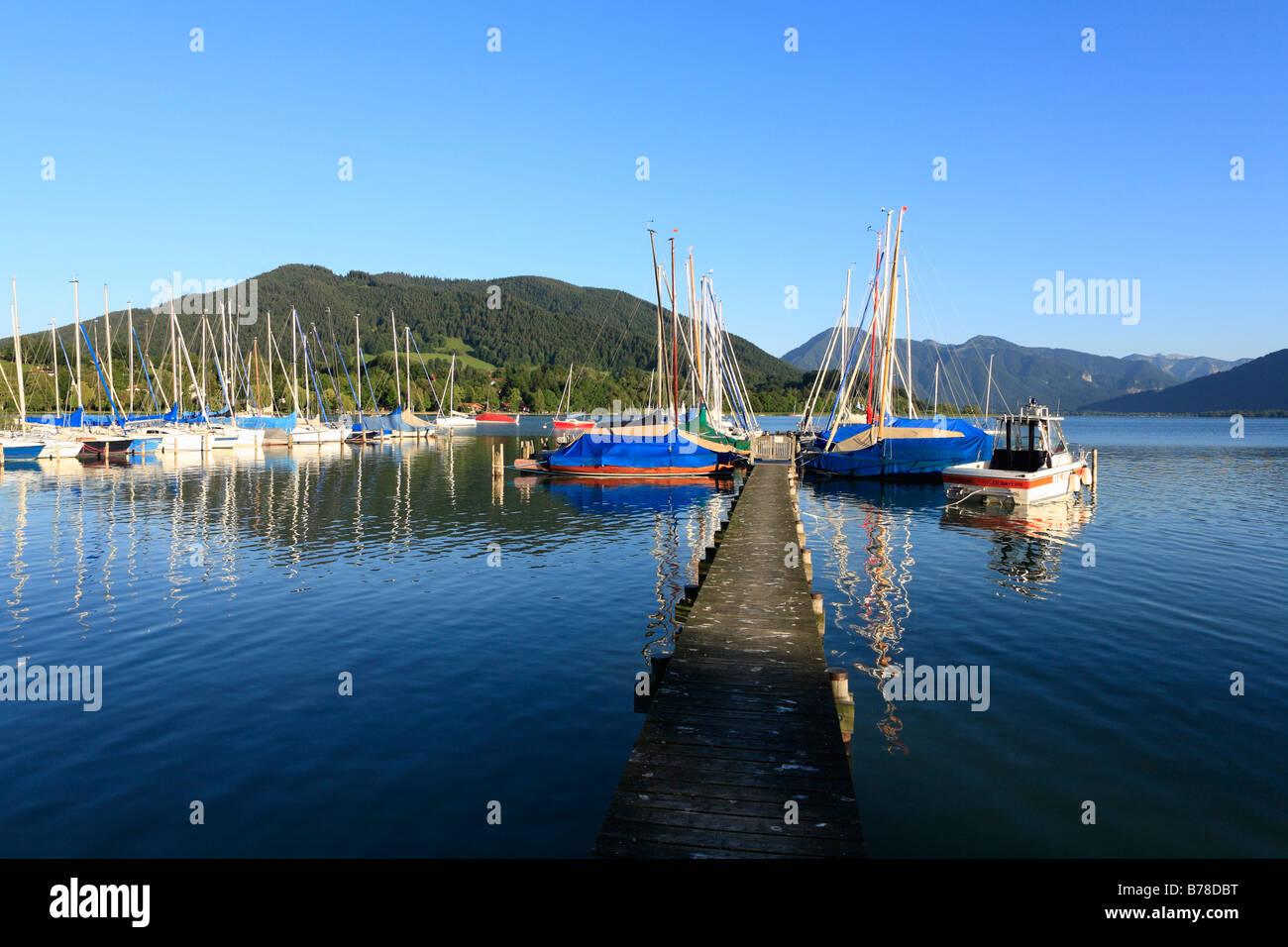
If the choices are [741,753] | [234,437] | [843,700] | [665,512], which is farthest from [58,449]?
[741,753]

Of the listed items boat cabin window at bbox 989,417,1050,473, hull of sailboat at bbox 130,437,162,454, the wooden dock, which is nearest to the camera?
the wooden dock

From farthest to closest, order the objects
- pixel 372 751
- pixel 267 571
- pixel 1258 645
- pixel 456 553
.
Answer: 1. pixel 456 553
2. pixel 267 571
3. pixel 1258 645
4. pixel 372 751

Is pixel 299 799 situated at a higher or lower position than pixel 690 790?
lower

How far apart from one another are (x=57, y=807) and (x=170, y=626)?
380 inches

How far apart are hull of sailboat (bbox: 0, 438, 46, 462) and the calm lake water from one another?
43095mm

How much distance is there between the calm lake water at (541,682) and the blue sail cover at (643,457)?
22219 millimetres

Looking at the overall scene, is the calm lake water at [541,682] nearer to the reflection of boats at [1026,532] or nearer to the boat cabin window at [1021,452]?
the reflection of boats at [1026,532]

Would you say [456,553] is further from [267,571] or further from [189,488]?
[189,488]

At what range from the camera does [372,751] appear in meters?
12.2

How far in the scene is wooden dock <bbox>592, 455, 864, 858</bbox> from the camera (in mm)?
7625
